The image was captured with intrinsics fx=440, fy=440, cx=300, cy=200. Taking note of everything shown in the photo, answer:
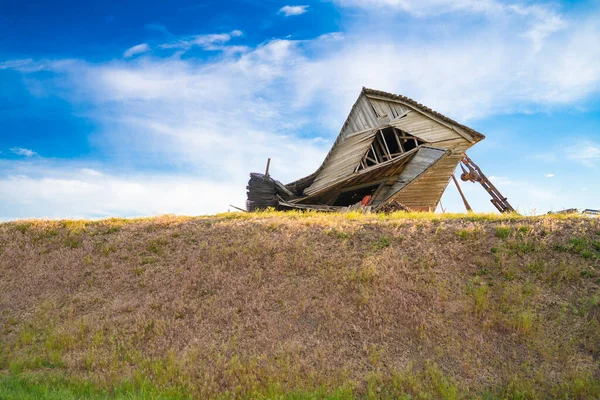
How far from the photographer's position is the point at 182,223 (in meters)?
16.2

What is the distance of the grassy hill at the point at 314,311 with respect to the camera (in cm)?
816

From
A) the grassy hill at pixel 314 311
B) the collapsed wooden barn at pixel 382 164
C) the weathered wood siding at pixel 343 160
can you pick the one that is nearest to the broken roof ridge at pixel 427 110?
the collapsed wooden barn at pixel 382 164

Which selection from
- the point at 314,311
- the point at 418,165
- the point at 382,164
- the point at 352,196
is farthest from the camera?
the point at 352,196

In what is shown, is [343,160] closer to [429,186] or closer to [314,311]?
[429,186]

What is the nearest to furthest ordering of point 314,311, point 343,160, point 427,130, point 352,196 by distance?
point 314,311 < point 427,130 < point 343,160 < point 352,196

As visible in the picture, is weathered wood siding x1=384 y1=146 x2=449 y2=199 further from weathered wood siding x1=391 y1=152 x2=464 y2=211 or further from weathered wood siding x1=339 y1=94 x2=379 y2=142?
weathered wood siding x1=339 y1=94 x2=379 y2=142

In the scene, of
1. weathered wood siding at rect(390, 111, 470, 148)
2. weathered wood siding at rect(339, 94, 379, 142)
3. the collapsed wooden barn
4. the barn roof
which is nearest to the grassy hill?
the collapsed wooden barn

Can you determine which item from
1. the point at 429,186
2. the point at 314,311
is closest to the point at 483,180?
the point at 429,186

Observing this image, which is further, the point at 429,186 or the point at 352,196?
the point at 352,196

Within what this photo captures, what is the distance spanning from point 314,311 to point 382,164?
1584 centimetres

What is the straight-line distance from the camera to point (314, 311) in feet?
33.1

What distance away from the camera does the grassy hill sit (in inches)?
321

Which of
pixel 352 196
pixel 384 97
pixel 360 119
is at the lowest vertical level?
pixel 352 196

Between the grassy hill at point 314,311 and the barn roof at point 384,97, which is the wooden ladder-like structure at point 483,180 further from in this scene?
the grassy hill at point 314,311
